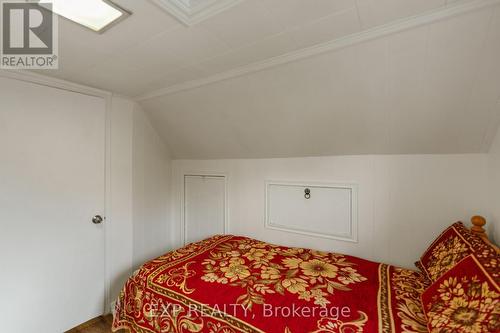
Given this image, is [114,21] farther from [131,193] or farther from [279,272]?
[279,272]

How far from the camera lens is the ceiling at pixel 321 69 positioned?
3.69 ft

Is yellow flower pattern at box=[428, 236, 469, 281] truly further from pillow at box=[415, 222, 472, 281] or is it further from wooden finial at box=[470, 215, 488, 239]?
wooden finial at box=[470, 215, 488, 239]

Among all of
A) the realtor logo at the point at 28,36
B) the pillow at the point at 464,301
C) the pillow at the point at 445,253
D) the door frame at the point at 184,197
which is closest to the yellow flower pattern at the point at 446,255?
the pillow at the point at 445,253

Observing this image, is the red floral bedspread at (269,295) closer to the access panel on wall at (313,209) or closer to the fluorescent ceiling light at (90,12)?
the access panel on wall at (313,209)

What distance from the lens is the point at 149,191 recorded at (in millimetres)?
2629

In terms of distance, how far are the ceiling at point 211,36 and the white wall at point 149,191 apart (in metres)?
0.79

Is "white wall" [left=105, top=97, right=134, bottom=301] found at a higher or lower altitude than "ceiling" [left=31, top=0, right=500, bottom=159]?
lower

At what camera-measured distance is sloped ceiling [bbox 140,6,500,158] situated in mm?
1190

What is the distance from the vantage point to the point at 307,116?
184cm

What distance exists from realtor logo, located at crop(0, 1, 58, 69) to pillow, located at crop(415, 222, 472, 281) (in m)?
2.30

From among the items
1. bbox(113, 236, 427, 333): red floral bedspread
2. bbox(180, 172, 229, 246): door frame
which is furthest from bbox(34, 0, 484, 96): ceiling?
bbox(113, 236, 427, 333): red floral bedspread

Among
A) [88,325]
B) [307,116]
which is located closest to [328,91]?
[307,116]

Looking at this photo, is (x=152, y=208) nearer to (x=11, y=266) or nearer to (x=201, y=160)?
(x=201, y=160)

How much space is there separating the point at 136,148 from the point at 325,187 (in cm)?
192
